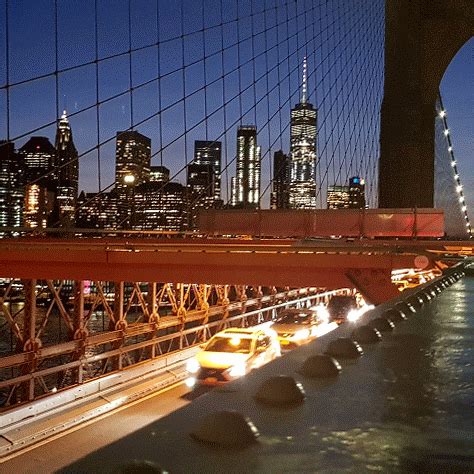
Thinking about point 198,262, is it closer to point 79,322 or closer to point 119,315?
point 79,322

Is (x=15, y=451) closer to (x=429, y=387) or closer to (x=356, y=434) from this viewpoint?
(x=429, y=387)

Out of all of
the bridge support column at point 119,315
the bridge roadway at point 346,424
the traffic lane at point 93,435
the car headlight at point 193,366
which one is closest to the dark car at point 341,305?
the bridge support column at point 119,315

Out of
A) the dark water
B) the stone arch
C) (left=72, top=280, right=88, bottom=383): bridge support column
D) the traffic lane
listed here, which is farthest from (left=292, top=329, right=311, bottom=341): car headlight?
the dark water

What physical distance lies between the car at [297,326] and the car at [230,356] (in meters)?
3.09

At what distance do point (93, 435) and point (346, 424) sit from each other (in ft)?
26.3

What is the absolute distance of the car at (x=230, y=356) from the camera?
14.3 m

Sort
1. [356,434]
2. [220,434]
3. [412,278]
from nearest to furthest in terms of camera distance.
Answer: [220,434] < [356,434] < [412,278]

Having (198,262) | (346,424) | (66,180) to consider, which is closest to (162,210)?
(66,180)

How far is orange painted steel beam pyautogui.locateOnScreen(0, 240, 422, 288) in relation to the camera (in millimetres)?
14312

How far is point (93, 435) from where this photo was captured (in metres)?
10.2

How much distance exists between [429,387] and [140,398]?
1006 centimetres

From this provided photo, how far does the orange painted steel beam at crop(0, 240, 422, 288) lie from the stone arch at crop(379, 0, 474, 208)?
12.3 m

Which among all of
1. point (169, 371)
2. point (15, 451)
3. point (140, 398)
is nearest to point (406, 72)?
point (169, 371)

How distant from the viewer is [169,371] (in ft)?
50.3
